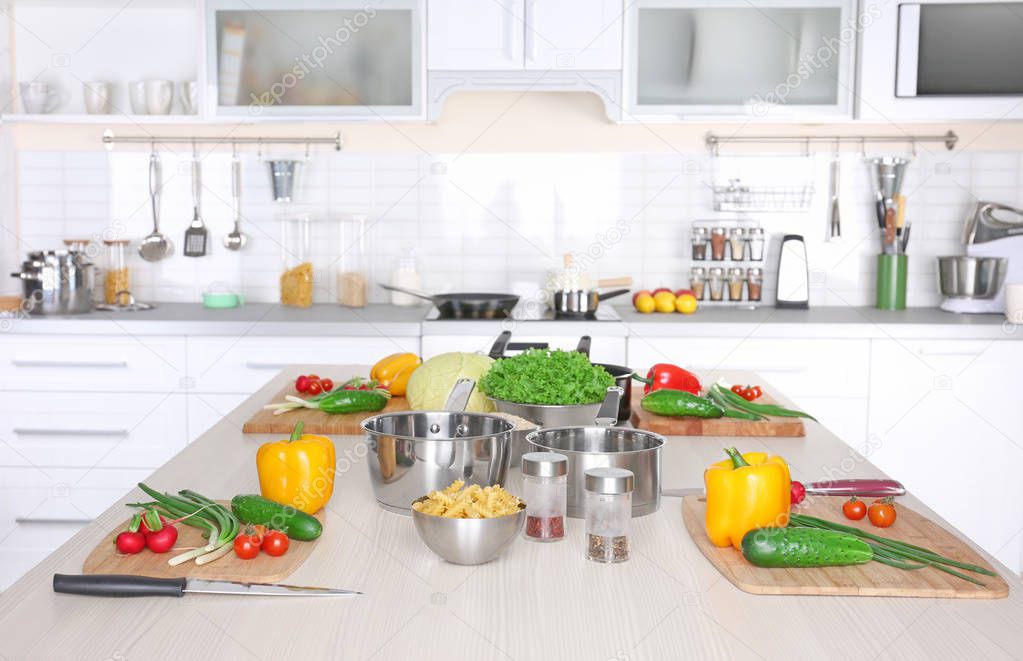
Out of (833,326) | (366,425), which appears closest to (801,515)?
(366,425)

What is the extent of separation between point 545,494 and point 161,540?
49 centimetres

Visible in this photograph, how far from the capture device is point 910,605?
3.86 ft

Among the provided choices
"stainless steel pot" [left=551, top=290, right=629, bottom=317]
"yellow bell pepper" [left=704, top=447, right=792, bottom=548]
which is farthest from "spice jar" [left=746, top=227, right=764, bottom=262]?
"yellow bell pepper" [left=704, top=447, right=792, bottom=548]

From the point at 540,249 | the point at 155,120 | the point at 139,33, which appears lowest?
the point at 540,249

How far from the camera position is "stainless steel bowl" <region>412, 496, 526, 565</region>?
4.06 ft

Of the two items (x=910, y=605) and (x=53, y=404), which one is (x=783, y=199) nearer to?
(x=53, y=404)

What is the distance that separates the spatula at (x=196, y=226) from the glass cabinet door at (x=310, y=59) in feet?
1.37

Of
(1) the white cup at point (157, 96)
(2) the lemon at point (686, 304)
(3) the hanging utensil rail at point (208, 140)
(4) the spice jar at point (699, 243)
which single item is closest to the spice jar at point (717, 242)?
(4) the spice jar at point (699, 243)

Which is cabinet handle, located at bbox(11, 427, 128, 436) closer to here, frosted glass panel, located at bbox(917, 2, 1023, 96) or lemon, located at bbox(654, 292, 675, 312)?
lemon, located at bbox(654, 292, 675, 312)

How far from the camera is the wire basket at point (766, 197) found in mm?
4125

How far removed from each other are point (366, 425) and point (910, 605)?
764 mm

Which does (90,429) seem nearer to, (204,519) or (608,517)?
(204,519)

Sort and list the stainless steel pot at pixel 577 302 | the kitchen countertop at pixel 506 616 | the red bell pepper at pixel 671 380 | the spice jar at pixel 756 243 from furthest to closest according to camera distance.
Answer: the spice jar at pixel 756 243, the stainless steel pot at pixel 577 302, the red bell pepper at pixel 671 380, the kitchen countertop at pixel 506 616

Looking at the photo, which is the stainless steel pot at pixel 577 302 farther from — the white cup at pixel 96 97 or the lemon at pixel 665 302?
the white cup at pixel 96 97
